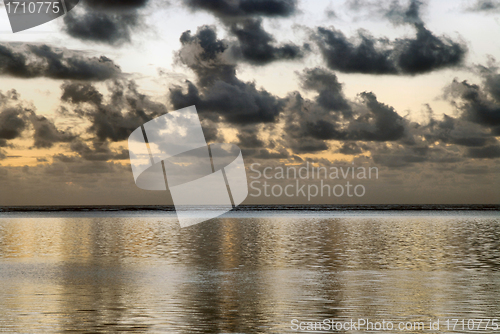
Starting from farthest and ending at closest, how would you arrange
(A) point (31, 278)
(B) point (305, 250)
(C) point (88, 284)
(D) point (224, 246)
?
1. (D) point (224, 246)
2. (B) point (305, 250)
3. (A) point (31, 278)
4. (C) point (88, 284)

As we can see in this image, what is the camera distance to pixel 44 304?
1912cm

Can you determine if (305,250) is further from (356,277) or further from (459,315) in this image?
(459,315)

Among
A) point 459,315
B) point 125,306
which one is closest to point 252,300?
point 125,306

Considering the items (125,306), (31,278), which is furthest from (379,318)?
(31,278)

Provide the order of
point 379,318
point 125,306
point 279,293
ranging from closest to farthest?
1. point 379,318
2. point 125,306
3. point 279,293

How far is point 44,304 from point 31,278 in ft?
24.4

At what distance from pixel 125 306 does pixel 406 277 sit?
14.6 m

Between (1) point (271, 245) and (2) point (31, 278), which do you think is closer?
(2) point (31, 278)

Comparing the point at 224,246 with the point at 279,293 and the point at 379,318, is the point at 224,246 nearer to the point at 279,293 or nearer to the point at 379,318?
the point at 279,293

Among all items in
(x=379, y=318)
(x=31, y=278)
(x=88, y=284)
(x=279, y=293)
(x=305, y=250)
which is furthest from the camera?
(x=305, y=250)

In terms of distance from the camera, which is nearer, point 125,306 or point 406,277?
point 125,306

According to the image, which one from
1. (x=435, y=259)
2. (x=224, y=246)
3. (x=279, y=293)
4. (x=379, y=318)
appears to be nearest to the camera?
(x=379, y=318)

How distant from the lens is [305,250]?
3959cm

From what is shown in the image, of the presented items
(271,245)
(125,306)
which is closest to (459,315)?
(125,306)
